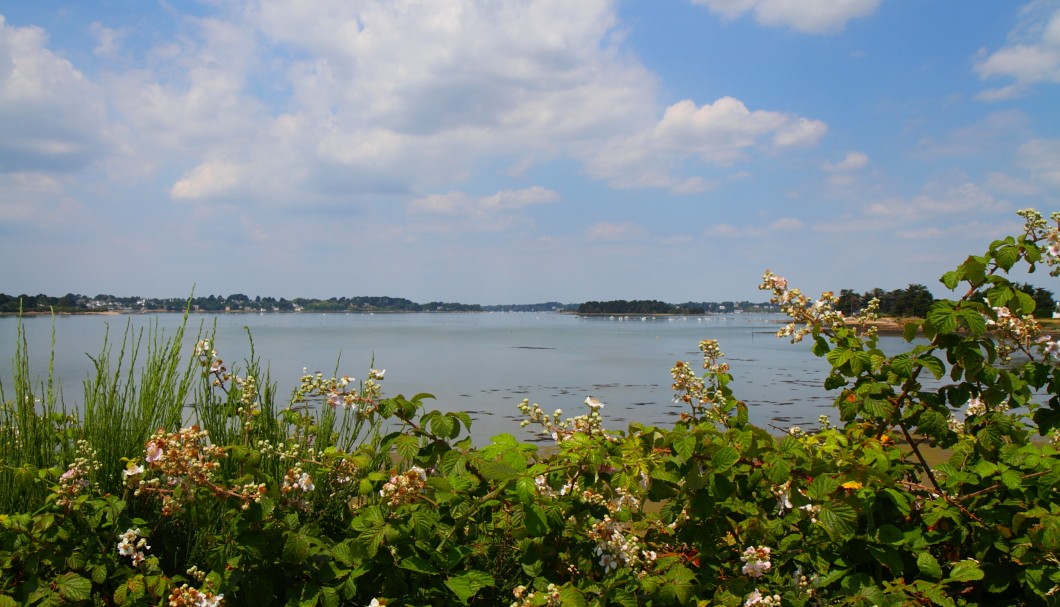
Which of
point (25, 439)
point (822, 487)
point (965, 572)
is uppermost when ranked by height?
point (822, 487)

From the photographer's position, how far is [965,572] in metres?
2.03

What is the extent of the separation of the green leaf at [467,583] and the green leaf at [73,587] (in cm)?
116

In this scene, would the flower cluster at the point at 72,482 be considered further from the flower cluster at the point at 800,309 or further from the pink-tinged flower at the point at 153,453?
the flower cluster at the point at 800,309

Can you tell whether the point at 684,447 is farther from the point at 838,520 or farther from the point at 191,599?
the point at 191,599

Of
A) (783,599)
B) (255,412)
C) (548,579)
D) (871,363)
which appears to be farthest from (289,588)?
(871,363)

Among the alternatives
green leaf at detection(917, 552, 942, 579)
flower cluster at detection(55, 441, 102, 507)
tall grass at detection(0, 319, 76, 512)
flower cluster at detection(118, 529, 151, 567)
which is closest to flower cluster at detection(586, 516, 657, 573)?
green leaf at detection(917, 552, 942, 579)

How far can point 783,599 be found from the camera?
2.06m

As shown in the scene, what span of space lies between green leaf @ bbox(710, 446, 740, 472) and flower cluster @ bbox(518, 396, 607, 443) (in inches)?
16.1

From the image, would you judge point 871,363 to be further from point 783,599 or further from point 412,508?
point 412,508

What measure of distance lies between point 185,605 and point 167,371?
218 cm

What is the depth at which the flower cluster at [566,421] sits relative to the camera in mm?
2318

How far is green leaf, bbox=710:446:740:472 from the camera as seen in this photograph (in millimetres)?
1960

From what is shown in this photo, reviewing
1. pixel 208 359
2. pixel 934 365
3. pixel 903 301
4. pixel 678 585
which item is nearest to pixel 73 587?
pixel 208 359

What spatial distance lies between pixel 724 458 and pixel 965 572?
813 mm
